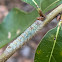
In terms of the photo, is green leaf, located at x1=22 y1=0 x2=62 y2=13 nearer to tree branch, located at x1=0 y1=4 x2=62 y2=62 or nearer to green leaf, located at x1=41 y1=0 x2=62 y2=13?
green leaf, located at x1=41 y1=0 x2=62 y2=13

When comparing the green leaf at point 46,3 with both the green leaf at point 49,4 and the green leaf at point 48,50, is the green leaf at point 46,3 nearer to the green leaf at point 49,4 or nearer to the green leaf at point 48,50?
the green leaf at point 49,4

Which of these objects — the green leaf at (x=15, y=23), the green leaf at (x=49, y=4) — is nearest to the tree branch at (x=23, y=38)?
the green leaf at (x=49, y=4)

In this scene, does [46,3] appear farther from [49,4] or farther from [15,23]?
[15,23]

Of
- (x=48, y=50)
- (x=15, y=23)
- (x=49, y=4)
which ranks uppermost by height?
(x=15, y=23)

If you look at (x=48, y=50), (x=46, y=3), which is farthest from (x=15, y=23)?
(x=48, y=50)

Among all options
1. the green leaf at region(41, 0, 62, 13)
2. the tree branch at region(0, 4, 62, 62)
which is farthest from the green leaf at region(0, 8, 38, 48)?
the tree branch at region(0, 4, 62, 62)

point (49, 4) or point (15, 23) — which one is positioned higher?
point (15, 23)

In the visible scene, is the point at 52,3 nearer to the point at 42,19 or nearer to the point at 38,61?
the point at 42,19

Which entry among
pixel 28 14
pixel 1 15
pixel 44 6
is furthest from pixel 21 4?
pixel 44 6
